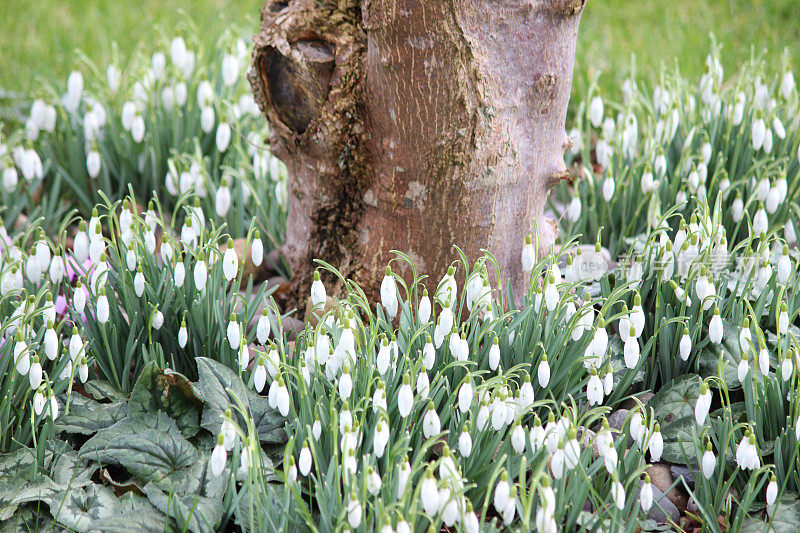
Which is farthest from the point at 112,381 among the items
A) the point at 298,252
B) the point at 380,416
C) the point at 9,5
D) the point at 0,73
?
the point at 9,5

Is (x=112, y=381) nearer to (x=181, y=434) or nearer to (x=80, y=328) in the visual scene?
(x=80, y=328)

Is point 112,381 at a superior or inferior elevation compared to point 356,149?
inferior

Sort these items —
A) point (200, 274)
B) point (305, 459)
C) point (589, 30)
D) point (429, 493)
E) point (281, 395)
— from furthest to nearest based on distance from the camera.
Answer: point (589, 30) → point (200, 274) → point (281, 395) → point (305, 459) → point (429, 493)

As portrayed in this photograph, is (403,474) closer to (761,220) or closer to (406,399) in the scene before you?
(406,399)

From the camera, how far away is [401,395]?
1.67 metres

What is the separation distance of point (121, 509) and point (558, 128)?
1635 millimetres

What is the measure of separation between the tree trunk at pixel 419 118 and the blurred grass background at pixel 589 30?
1.83 metres

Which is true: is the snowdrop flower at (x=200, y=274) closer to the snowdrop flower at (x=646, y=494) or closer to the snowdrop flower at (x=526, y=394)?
the snowdrop flower at (x=526, y=394)

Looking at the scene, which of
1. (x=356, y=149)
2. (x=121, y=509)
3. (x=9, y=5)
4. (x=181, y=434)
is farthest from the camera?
(x=9, y=5)

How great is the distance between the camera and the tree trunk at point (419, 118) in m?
2.13

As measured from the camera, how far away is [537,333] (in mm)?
2035

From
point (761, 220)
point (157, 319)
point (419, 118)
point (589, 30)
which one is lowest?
point (157, 319)

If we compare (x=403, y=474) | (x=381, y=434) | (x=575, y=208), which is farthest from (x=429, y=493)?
(x=575, y=208)

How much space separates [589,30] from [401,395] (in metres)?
4.24
